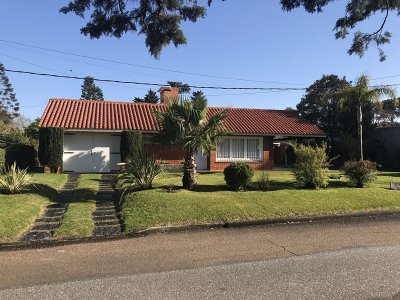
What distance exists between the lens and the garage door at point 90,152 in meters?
23.0

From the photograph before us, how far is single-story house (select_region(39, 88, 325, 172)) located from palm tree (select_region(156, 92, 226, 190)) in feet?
27.8

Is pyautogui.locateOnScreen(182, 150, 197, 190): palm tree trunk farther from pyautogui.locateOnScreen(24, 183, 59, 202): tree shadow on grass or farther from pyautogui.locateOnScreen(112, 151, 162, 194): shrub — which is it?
pyautogui.locateOnScreen(24, 183, 59, 202): tree shadow on grass

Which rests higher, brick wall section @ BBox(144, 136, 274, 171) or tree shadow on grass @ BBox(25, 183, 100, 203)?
brick wall section @ BBox(144, 136, 274, 171)

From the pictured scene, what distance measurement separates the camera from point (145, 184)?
13.5 metres

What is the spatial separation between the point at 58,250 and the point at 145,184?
5.86m

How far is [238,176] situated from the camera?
13.5m

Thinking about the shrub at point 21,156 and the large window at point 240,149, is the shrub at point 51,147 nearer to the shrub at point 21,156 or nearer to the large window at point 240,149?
the shrub at point 21,156

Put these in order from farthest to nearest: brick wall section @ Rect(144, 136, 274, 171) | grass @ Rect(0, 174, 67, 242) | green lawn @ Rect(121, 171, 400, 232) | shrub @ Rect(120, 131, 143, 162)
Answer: brick wall section @ Rect(144, 136, 274, 171)
shrub @ Rect(120, 131, 143, 162)
green lawn @ Rect(121, 171, 400, 232)
grass @ Rect(0, 174, 67, 242)

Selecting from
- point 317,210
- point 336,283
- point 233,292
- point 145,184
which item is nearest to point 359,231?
point 317,210

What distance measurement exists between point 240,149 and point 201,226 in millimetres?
16394

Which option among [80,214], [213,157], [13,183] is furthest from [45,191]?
[213,157]

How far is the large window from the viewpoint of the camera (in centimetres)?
2538

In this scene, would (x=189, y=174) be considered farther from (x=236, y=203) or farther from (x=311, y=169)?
(x=311, y=169)

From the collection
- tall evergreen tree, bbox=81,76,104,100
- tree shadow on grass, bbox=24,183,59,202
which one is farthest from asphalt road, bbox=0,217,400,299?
tall evergreen tree, bbox=81,76,104,100
